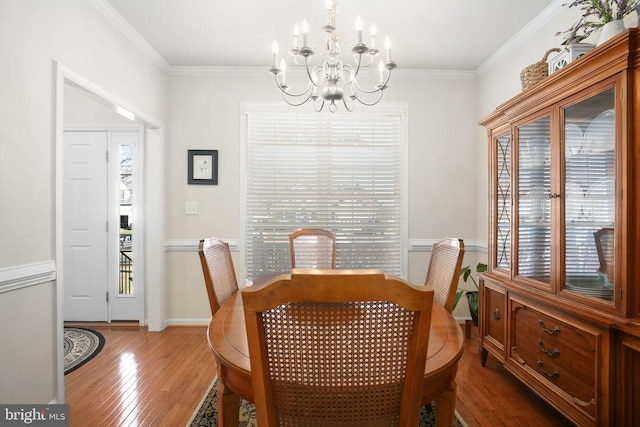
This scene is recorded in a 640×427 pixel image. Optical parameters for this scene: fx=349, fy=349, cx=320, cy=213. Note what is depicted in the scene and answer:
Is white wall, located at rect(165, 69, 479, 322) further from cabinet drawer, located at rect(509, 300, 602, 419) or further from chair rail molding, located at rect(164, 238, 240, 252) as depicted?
cabinet drawer, located at rect(509, 300, 602, 419)

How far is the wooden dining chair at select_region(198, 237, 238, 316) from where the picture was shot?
1671mm

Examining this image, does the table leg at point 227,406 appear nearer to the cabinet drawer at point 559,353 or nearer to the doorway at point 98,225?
the cabinet drawer at point 559,353

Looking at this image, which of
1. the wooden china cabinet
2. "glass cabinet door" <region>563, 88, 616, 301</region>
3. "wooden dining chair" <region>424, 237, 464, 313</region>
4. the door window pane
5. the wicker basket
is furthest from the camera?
the door window pane

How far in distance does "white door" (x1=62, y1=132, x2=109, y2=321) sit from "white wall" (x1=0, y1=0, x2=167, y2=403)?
68.1 inches

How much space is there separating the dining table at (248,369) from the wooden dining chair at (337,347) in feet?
0.60

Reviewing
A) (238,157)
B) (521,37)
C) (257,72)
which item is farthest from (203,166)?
(521,37)

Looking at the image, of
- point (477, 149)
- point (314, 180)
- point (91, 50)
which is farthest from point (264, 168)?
point (477, 149)

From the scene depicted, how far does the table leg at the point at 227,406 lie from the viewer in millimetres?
1210

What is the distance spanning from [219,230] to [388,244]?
5.78 ft

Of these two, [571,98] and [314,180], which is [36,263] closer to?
[314,180]

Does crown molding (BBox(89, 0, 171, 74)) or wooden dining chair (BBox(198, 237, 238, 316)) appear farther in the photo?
crown molding (BBox(89, 0, 171, 74))

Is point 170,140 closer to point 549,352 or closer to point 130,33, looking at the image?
point 130,33

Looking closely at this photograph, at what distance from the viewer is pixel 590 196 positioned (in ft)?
5.65

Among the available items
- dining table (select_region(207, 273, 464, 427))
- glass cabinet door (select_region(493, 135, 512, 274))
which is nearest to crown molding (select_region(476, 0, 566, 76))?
glass cabinet door (select_region(493, 135, 512, 274))
